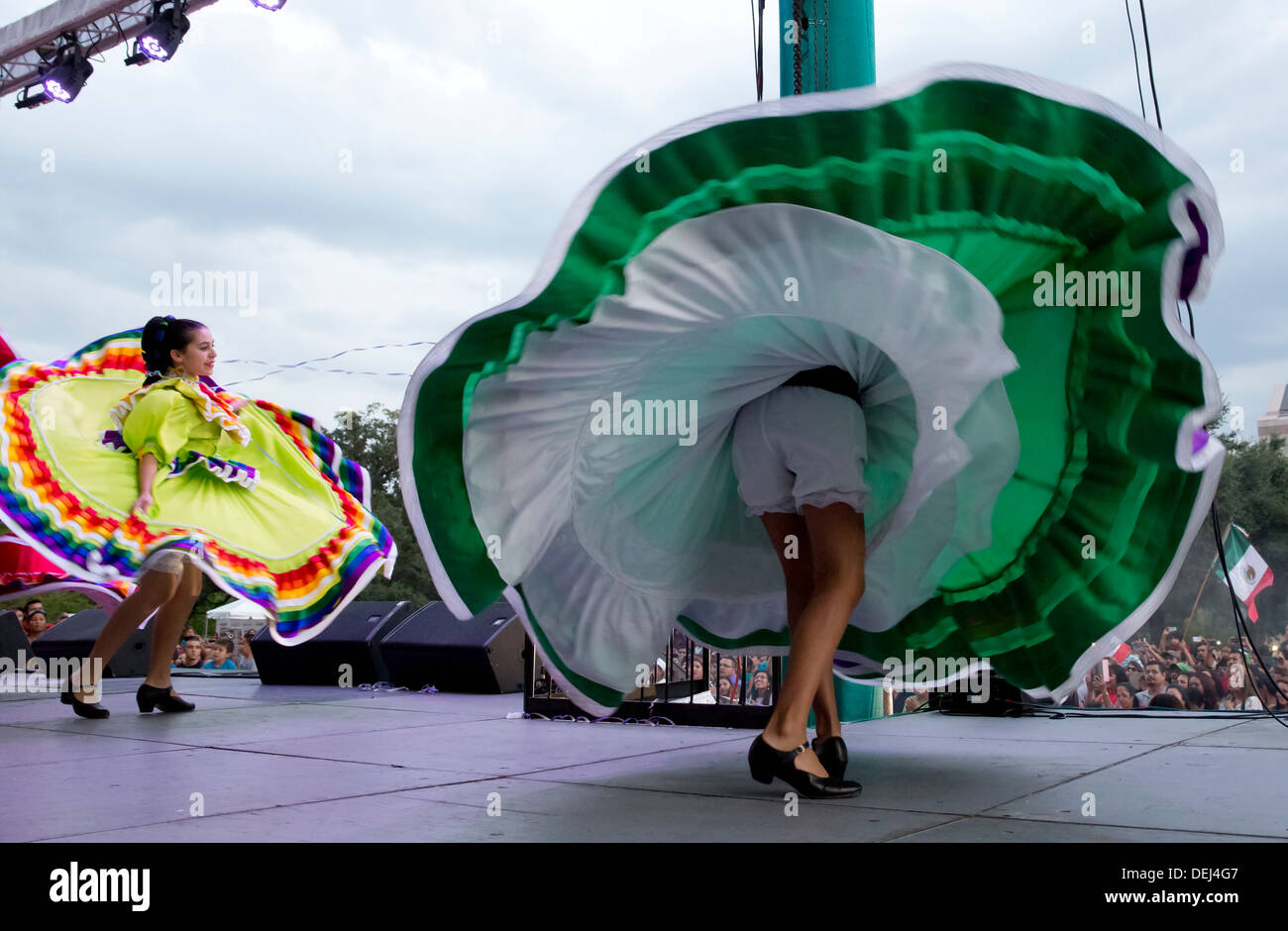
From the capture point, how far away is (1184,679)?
620cm

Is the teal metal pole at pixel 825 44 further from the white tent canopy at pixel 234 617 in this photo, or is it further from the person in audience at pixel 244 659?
the white tent canopy at pixel 234 617

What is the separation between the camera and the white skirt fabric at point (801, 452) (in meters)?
2.31

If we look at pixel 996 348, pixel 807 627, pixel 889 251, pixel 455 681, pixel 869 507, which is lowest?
pixel 455 681

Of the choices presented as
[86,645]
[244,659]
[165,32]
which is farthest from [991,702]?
[165,32]

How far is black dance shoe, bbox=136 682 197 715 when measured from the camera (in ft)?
13.7

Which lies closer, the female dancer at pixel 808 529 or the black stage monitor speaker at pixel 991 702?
the female dancer at pixel 808 529

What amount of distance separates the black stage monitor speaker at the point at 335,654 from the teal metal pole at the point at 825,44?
3660 mm

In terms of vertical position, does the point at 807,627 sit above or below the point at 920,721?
above

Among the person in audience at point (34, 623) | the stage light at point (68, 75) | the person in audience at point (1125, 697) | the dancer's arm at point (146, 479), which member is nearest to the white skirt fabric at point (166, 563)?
the dancer's arm at point (146, 479)

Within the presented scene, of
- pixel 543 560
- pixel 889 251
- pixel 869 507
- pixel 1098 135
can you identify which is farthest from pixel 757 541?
pixel 1098 135

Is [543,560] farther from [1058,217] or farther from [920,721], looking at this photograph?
[920,721]

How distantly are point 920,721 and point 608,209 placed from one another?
2575mm

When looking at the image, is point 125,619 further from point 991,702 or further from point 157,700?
point 991,702

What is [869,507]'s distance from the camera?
2.67 meters
